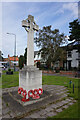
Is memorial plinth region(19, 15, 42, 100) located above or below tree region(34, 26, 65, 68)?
below

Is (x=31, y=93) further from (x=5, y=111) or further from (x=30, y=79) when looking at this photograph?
(x=5, y=111)

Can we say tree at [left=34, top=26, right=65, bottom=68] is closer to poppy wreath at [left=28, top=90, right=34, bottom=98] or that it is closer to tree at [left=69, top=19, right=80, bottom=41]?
tree at [left=69, top=19, right=80, bottom=41]

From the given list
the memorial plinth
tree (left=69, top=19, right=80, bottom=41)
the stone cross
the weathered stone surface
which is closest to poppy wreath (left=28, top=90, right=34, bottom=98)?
the memorial plinth

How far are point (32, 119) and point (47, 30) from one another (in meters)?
22.7

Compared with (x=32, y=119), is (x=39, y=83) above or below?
above

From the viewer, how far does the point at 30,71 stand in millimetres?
4559

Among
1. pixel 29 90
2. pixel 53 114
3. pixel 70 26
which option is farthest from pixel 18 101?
pixel 70 26

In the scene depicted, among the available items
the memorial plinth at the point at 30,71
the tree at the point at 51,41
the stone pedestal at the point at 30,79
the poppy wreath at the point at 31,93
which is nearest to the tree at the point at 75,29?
the tree at the point at 51,41

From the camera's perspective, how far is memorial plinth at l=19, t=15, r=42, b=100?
14.8ft

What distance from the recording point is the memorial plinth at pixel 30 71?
14.8ft

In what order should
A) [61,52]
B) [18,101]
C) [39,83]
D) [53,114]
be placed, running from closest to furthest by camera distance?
[53,114]
[18,101]
[39,83]
[61,52]

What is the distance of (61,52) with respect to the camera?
21.5 m

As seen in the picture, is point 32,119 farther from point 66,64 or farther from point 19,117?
point 66,64

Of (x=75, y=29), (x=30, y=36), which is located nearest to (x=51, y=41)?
(x=75, y=29)
